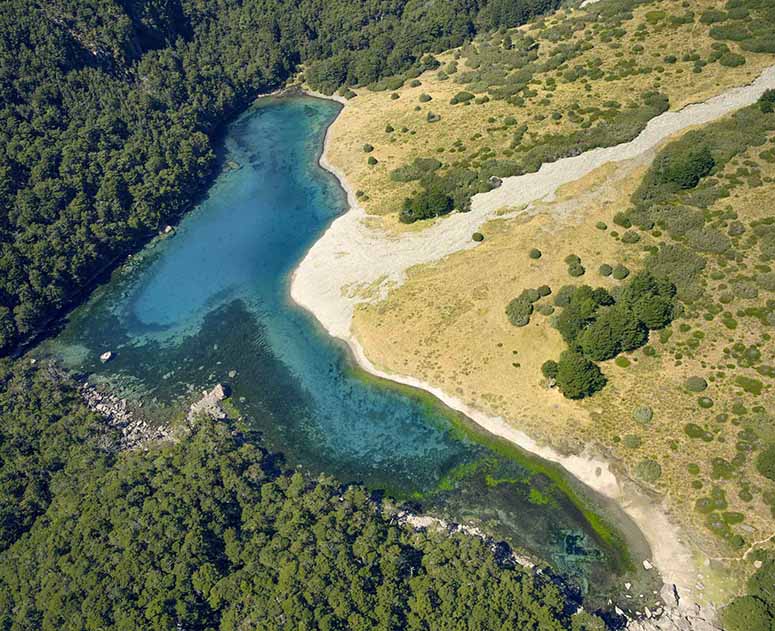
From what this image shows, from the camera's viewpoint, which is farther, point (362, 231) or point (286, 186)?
point (286, 186)

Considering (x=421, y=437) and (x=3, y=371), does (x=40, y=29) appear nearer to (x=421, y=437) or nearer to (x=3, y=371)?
(x=3, y=371)

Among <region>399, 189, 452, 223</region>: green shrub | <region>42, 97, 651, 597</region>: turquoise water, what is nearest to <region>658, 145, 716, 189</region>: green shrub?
<region>399, 189, 452, 223</region>: green shrub

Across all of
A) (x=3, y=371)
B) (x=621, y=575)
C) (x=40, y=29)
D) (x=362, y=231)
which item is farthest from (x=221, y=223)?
(x=621, y=575)

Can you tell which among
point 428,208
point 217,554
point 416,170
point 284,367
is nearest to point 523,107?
point 416,170

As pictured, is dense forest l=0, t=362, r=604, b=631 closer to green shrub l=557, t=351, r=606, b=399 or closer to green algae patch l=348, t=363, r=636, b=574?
green algae patch l=348, t=363, r=636, b=574

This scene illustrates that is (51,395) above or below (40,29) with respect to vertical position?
below

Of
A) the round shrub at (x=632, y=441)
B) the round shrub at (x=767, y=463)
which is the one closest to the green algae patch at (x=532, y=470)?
the round shrub at (x=632, y=441)

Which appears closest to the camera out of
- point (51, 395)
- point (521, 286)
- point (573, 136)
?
point (51, 395)
